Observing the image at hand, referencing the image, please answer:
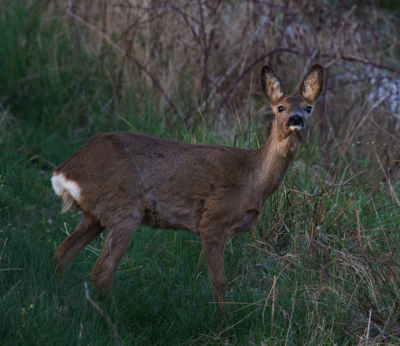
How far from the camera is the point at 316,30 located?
27.8 ft

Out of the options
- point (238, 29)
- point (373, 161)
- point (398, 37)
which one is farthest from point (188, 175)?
point (398, 37)

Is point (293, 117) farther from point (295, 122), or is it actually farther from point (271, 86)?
point (271, 86)

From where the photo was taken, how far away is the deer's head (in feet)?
12.7

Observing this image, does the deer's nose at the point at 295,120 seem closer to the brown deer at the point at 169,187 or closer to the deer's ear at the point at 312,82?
the brown deer at the point at 169,187

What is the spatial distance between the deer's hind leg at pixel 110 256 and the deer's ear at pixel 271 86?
56.5 inches

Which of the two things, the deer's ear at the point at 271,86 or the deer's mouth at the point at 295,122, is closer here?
the deer's mouth at the point at 295,122

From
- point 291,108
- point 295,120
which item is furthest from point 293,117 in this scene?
point 291,108

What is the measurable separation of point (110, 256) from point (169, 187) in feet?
2.08

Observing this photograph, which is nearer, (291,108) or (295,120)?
(295,120)

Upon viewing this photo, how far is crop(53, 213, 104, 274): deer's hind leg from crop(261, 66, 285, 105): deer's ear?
1.63 m

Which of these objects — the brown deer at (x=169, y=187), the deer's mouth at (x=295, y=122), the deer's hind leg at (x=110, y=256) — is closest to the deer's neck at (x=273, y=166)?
the brown deer at (x=169, y=187)

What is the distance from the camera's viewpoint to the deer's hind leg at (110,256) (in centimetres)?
383

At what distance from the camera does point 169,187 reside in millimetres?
4020

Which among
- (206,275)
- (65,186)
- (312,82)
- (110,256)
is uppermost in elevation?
(312,82)
